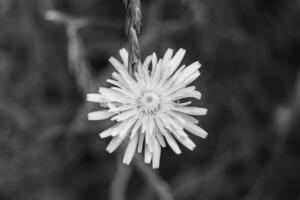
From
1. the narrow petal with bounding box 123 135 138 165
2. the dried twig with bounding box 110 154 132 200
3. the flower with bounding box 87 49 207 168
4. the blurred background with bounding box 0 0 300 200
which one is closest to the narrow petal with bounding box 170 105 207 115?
the flower with bounding box 87 49 207 168

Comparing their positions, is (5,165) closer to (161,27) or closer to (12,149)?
(12,149)

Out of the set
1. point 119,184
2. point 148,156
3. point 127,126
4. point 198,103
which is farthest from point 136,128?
point 198,103

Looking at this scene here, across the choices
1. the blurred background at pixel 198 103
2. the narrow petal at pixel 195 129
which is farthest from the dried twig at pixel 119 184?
the narrow petal at pixel 195 129

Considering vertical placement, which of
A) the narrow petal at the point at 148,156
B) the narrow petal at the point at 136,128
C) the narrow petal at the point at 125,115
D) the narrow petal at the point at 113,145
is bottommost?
the narrow petal at the point at 148,156

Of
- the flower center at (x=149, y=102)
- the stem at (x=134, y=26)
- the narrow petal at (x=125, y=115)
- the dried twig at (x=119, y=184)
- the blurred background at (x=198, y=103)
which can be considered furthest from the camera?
the blurred background at (x=198, y=103)

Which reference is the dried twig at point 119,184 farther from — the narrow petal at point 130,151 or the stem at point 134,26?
the stem at point 134,26

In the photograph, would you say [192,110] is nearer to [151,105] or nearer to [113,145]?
[151,105]
